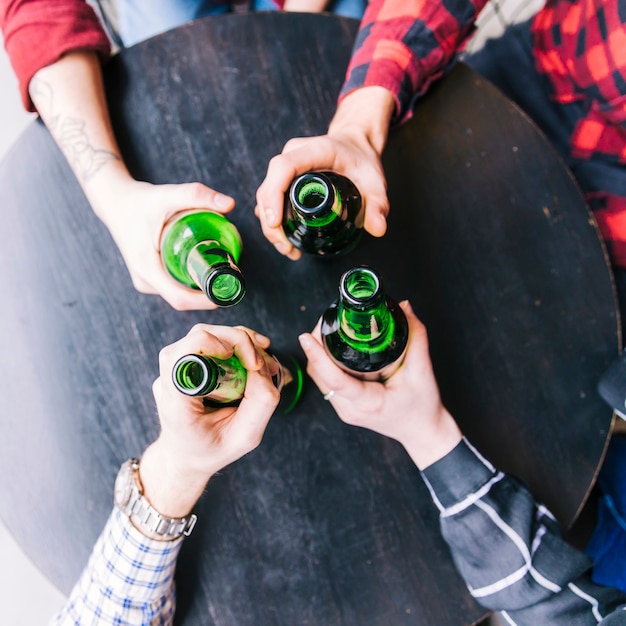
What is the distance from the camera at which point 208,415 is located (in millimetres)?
656

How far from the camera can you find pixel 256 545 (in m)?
0.81

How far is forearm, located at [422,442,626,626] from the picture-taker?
74 centimetres

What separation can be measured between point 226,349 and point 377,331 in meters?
0.20

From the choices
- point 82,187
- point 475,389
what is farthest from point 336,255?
point 82,187

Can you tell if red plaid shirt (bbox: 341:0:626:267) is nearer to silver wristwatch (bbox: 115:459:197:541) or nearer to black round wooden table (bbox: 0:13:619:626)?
black round wooden table (bbox: 0:13:619:626)

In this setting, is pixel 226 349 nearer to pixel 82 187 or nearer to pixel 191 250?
pixel 191 250

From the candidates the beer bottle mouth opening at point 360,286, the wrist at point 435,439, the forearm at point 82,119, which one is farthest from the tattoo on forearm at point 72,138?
the wrist at point 435,439

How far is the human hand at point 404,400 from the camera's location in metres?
0.70

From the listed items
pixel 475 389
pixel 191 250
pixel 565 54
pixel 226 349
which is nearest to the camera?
pixel 226 349

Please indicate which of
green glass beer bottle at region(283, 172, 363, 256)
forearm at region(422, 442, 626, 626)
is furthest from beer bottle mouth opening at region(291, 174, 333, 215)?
forearm at region(422, 442, 626, 626)

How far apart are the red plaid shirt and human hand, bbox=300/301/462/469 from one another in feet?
1.39

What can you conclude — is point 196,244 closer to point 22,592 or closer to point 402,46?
point 402,46

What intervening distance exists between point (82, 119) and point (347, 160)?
0.46 metres

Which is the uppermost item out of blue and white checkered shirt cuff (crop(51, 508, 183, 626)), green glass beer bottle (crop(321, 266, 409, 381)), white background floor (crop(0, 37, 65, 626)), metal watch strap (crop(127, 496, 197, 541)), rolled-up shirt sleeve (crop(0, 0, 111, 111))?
rolled-up shirt sleeve (crop(0, 0, 111, 111))
